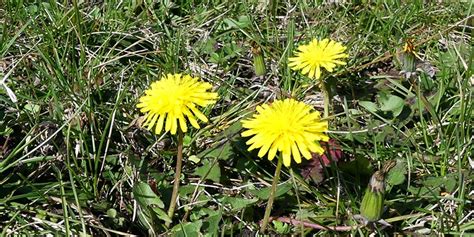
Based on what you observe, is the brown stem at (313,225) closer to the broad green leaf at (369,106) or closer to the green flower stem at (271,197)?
the green flower stem at (271,197)

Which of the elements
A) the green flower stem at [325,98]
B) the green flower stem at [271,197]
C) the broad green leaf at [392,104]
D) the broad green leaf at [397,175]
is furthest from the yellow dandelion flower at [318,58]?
the green flower stem at [271,197]

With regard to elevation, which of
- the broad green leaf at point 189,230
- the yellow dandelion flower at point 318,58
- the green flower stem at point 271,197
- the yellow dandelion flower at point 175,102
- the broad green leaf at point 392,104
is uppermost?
the yellow dandelion flower at point 318,58

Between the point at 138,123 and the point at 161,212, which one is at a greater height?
the point at 138,123

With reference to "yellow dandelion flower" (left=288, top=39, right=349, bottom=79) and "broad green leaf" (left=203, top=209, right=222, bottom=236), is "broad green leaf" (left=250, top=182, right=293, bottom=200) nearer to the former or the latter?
"broad green leaf" (left=203, top=209, right=222, bottom=236)

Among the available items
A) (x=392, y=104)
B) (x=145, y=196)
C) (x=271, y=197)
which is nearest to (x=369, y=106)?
(x=392, y=104)

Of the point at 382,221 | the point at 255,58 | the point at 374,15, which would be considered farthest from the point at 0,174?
the point at 374,15

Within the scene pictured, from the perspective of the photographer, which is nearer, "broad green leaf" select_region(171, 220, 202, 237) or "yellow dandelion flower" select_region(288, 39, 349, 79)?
"broad green leaf" select_region(171, 220, 202, 237)

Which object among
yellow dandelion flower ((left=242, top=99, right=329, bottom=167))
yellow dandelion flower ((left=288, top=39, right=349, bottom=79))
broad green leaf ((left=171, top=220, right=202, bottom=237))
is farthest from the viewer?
yellow dandelion flower ((left=288, top=39, right=349, bottom=79))

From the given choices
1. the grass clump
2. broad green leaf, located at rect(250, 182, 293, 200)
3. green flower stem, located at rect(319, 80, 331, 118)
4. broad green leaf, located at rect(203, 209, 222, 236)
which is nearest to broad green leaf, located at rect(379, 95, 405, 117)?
the grass clump

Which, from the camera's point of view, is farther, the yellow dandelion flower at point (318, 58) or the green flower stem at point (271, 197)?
the yellow dandelion flower at point (318, 58)

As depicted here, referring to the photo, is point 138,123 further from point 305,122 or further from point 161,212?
point 305,122

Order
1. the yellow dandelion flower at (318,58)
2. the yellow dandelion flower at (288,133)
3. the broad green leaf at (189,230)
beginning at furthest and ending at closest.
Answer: the yellow dandelion flower at (318,58) < the broad green leaf at (189,230) < the yellow dandelion flower at (288,133)
